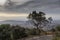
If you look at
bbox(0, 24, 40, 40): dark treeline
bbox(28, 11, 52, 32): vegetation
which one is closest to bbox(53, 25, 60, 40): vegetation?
bbox(28, 11, 52, 32): vegetation

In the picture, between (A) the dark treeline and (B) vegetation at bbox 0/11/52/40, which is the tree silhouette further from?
(A) the dark treeline

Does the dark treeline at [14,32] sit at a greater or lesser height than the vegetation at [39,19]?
lesser

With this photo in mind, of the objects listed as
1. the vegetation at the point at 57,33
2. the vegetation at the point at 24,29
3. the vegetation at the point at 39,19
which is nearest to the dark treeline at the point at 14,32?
the vegetation at the point at 24,29

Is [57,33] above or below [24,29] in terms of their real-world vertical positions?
below

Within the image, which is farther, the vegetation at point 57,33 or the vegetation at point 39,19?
the vegetation at point 39,19

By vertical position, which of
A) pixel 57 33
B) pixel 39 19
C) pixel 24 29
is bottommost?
pixel 57 33

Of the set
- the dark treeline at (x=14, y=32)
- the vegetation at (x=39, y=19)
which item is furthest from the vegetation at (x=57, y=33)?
the dark treeline at (x=14, y=32)

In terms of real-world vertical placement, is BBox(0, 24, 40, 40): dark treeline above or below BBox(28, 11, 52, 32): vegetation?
below

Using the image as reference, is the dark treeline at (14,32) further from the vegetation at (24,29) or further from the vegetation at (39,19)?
the vegetation at (39,19)

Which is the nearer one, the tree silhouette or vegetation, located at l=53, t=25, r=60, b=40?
vegetation, located at l=53, t=25, r=60, b=40

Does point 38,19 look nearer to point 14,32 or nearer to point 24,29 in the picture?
point 24,29

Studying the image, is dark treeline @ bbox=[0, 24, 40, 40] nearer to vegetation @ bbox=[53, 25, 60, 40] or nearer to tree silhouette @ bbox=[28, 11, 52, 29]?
tree silhouette @ bbox=[28, 11, 52, 29]

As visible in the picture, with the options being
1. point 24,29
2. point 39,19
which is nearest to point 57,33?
point 39,19

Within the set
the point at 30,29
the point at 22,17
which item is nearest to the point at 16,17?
the point at 22,17
